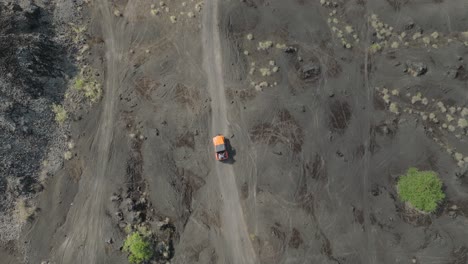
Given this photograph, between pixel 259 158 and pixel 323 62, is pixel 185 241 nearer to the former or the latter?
pixel 259 158

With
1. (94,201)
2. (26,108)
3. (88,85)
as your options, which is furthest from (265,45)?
(26,108)

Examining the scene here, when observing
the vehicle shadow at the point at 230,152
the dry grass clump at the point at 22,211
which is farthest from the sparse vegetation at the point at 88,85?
the vehicle shadow at the point at 230,152

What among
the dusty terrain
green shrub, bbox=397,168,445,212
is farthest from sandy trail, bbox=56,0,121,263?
green shrub, bbox=397,168,445,212

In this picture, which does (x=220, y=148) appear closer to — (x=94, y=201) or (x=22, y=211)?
(x=94, y=201)

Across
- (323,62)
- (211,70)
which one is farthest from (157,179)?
(323,62)

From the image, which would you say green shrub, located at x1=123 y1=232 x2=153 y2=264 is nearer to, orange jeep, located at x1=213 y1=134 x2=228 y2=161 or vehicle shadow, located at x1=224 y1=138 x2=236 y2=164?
orange jeep, located at x1=213 y1=134 x2=228 y2=161
